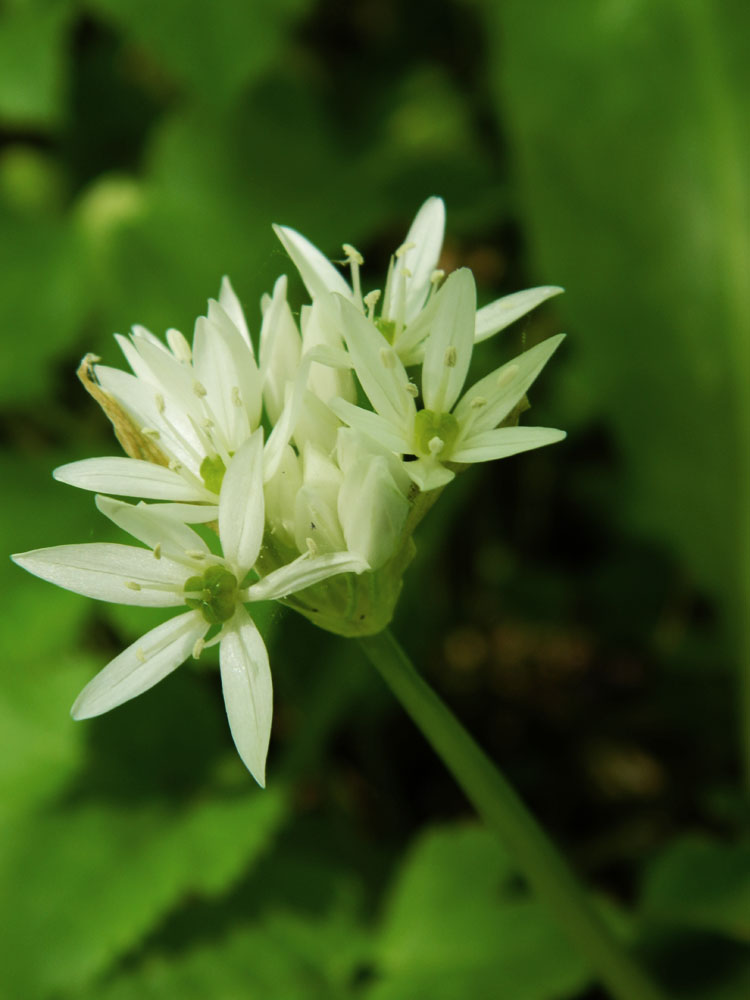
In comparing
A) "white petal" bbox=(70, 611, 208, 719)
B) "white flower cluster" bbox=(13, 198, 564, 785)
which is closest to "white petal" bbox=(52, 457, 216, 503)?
"white flower cluster" bbox=(13, 198, 564, 785)

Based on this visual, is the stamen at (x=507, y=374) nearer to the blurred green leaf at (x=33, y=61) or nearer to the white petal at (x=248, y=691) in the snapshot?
the white petal at (x=248, y=691)

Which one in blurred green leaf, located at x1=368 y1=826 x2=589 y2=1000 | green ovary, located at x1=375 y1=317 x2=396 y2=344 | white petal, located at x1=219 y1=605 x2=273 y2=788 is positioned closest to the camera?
white petal, located at x1=219 y1=605 x2=273 y2=788

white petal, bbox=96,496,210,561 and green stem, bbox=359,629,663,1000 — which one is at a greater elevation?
white petal, bbox=96,496,210,561

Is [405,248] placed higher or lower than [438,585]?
higher

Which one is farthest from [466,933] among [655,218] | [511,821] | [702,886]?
[655,218]

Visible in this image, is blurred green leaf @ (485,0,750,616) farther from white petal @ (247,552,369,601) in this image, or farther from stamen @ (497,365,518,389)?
white petal @ (247,552,369,601)

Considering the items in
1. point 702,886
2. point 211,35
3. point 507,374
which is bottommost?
point 702,886

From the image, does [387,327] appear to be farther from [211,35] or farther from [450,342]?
[211,35]

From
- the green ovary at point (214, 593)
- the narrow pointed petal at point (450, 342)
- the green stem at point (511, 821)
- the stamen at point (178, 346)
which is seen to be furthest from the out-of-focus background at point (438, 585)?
the narrow pointed petal at point (450, 342)
